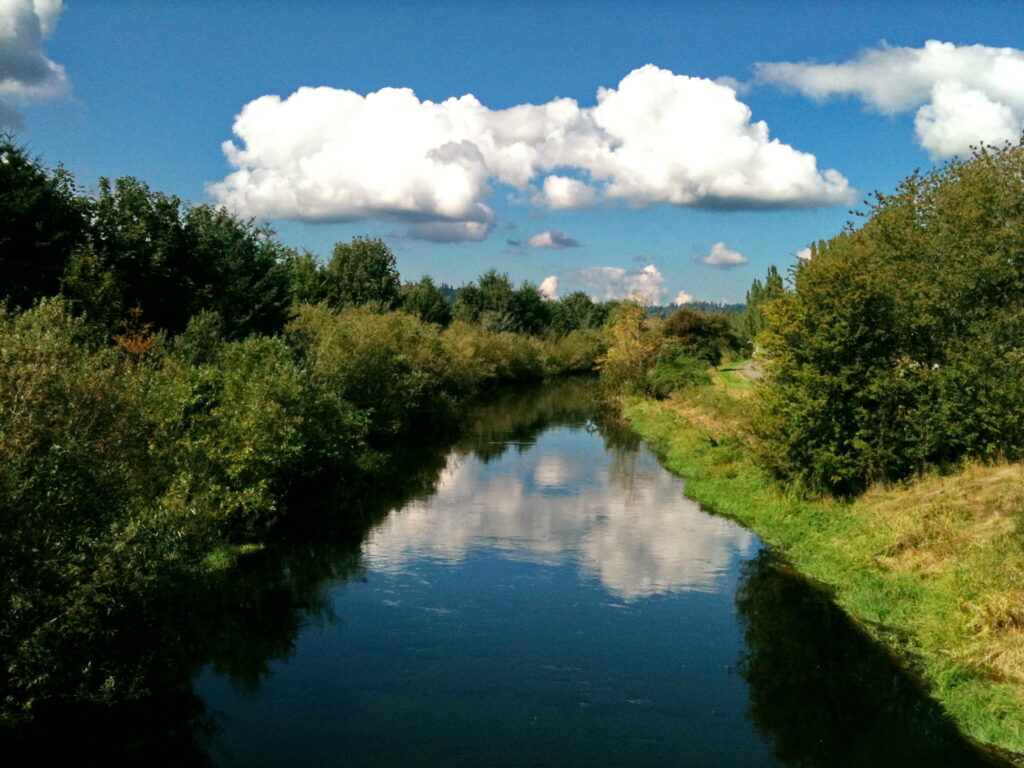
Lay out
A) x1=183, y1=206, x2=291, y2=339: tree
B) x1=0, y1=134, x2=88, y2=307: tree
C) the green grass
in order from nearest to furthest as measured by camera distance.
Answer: x1=0, y1=134, x2=88, y2=307: tree < x1=183, y1=206, x2=291, y2=339: tree < the green grass

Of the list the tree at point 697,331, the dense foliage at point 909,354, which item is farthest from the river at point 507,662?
the tree at point 697,331

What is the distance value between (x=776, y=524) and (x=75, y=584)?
20.0 meters

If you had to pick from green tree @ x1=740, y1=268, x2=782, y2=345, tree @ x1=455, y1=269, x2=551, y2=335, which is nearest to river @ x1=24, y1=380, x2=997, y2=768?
tree @ x1=455, y1=269, x2=551, y2=335

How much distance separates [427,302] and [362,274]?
25.5 feet

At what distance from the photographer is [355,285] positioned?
76062mm

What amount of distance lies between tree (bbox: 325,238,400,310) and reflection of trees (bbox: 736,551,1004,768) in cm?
5945

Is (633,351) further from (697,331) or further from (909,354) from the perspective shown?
(909,354)

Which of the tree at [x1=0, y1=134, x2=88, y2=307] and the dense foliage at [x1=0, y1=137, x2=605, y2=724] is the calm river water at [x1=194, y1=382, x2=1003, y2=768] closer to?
the dense foliage at [x1=0, y1=137, x2=605, y2=724]

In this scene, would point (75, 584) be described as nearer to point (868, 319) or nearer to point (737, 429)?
point (868, 319)

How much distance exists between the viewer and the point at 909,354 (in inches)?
1009

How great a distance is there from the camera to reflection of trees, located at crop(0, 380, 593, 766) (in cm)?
1261

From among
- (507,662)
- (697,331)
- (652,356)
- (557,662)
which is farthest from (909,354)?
(697,331)

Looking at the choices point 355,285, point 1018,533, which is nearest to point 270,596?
point 1018,533

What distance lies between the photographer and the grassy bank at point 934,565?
14438mm
